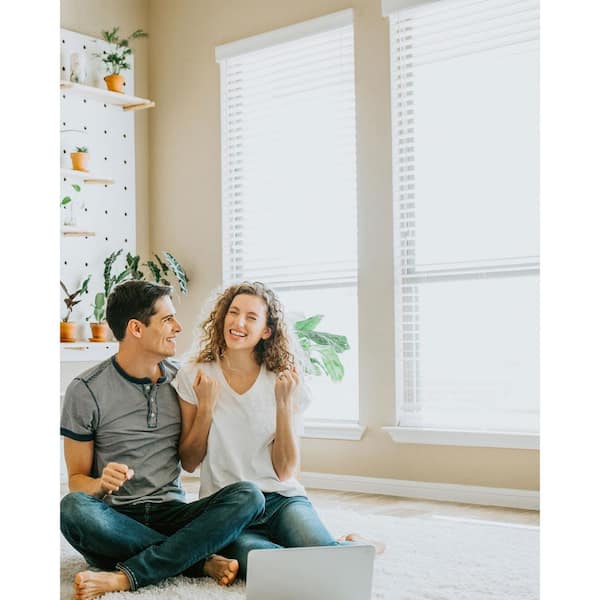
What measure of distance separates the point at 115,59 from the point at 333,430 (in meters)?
2.24

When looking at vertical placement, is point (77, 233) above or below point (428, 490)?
above

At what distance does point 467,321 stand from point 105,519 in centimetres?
197

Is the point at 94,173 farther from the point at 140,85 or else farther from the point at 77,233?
the point at 140,85

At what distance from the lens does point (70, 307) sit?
163 inches

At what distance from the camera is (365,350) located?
3818 millimetres

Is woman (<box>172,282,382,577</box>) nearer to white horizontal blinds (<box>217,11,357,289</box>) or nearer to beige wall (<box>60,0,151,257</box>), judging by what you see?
white horizontal blinds (<box>217,11,357,289</box>)

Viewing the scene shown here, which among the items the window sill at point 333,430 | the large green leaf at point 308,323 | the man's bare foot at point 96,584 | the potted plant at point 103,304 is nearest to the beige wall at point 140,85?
the potted plant at point 103,304

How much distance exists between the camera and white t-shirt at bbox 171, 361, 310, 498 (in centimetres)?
225

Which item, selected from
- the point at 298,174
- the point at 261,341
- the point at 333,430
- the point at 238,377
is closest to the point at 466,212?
the point at 298,174

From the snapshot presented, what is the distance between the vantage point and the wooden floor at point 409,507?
10.3 ft

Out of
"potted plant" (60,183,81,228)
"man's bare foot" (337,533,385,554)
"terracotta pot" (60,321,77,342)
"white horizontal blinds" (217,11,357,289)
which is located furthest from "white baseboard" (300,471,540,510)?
"potted plant" (60,183,81,228)

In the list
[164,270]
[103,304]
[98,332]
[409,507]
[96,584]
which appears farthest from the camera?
[164,270]
